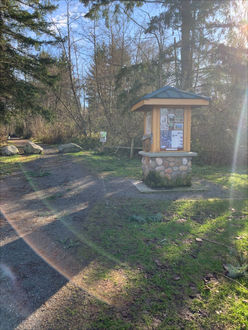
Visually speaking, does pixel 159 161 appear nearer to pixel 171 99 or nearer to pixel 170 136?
pixel 170 136

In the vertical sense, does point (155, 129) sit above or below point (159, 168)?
above

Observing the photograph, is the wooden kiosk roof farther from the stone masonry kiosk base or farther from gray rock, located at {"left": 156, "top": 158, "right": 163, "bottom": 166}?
gray rock, located at {"left": 156, "top": 158, "right": 163, "bottom": 166}

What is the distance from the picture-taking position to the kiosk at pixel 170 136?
6.14m

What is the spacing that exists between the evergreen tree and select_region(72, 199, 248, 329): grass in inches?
241

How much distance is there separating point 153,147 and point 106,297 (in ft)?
14.7

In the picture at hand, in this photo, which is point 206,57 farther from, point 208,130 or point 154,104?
point 154,104

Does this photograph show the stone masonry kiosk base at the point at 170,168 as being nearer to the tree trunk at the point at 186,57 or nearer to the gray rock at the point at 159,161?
the gray rock at the point at 159,161

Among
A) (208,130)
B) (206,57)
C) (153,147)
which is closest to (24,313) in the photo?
(153,147)

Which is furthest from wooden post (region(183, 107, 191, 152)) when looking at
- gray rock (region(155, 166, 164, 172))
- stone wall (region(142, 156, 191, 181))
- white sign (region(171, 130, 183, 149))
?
gray rock (region(155, 166, 164, 172))

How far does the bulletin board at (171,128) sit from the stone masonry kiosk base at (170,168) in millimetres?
219

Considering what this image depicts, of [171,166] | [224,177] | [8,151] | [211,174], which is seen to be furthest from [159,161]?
[8,151]

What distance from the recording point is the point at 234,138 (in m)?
10.8

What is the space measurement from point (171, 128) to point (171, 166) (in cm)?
101

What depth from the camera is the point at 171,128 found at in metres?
6.39
